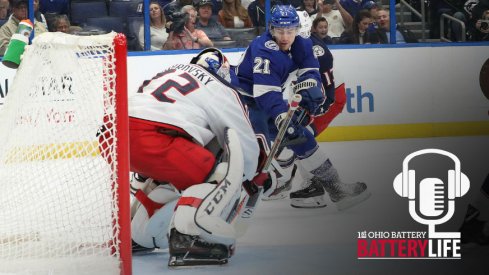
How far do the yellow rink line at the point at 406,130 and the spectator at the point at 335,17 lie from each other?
2.14ft

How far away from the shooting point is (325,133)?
6816 millimetres

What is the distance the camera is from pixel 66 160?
3201 mm

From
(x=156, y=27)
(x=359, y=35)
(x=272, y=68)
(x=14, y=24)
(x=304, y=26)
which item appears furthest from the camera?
(x=359, y=35)

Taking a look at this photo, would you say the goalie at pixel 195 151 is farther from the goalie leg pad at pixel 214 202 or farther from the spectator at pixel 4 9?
the spectator at pixel 4 9

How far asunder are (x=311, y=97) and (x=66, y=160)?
5.14ft

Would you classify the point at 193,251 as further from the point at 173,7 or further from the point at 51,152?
the point at 173,7

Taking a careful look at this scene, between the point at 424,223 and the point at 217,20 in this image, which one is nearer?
the point at 424,223

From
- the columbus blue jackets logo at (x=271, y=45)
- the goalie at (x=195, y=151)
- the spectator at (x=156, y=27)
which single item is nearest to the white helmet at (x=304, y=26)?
the columbus blue jackets logo at (x=271, y=45)

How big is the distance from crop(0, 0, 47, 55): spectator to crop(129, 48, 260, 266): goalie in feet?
10.1

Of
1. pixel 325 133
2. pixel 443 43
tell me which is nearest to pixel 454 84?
pixel 443 43

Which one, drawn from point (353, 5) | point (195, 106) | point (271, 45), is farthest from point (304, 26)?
point (353, 5)

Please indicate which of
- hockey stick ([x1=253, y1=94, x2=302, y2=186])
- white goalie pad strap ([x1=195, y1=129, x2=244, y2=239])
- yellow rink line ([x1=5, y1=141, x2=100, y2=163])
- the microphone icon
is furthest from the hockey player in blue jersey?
yellow rink line ([x1=5, y1=141, x2=100, y2=163])

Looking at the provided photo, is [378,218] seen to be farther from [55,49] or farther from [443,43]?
[443,43]

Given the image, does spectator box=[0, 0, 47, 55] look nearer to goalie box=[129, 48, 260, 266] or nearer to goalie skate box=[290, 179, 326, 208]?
goalie skate box=[290, 179, 326, 208]
